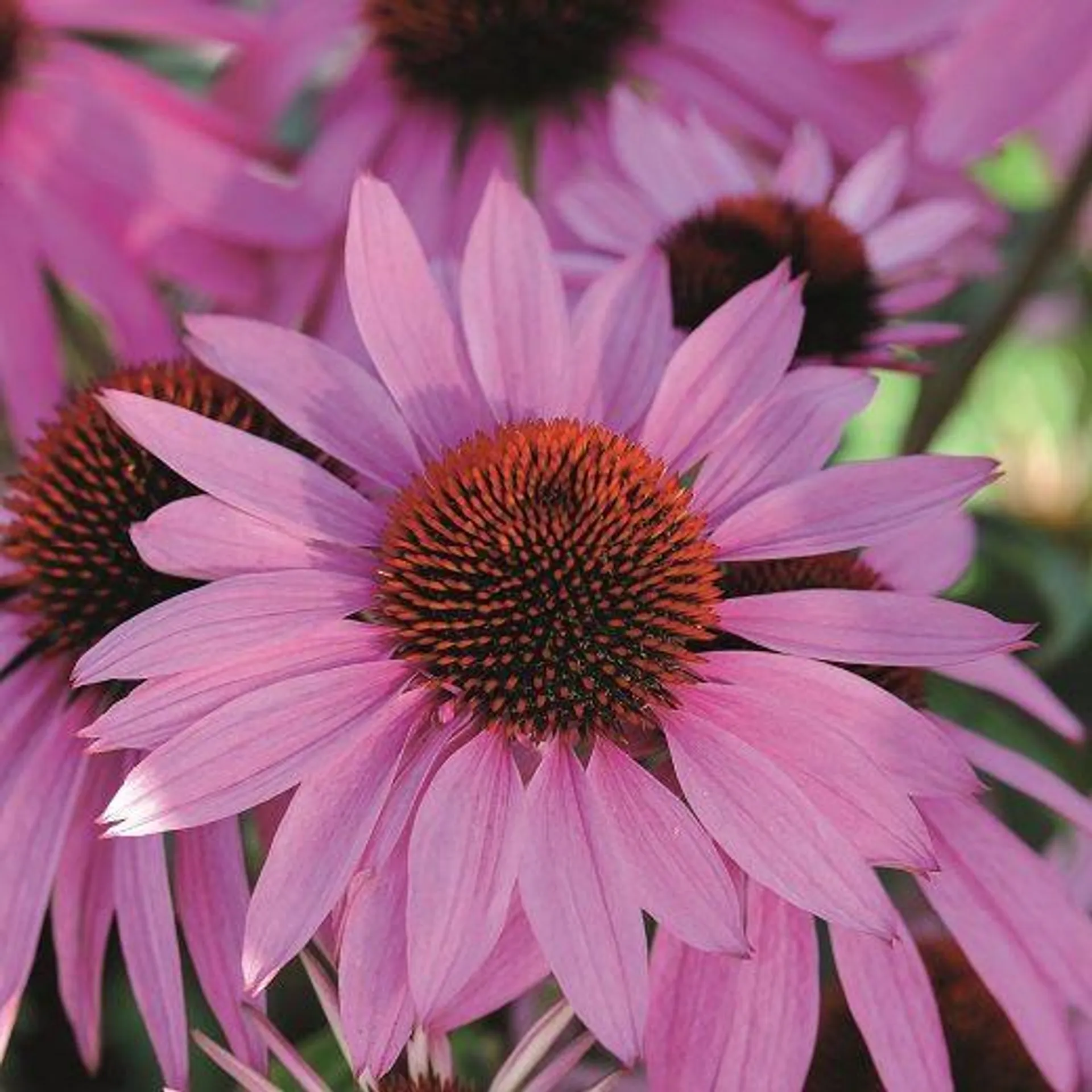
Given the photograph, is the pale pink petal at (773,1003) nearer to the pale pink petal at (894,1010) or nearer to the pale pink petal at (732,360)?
the pale pink petal at (894,1010)

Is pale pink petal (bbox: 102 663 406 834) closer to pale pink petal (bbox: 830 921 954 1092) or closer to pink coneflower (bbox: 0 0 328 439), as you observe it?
pale pink petal (bbox: 830 921 954 1092)

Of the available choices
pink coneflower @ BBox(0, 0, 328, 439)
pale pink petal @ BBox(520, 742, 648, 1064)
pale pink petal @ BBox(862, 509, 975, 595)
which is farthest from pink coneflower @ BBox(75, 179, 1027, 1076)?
pink coneflower @ BBox(0, 0, 328, 439)

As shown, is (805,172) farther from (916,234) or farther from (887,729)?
(887,729)

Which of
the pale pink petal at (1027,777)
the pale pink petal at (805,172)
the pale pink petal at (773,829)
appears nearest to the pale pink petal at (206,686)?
the pale pink petal at (773,829)

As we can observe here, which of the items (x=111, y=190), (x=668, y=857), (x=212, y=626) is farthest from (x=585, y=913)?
(x=111, y=190)

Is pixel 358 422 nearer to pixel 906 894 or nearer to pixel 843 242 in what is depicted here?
pixel 843 242
